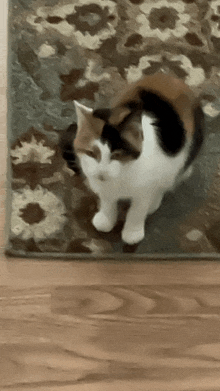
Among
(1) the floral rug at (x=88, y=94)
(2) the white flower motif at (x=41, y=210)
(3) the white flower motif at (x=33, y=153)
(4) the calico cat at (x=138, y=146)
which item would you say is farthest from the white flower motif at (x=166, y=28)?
(2) the white flower motif at (x=41, y=210)

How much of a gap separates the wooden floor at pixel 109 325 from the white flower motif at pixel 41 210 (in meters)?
0.06

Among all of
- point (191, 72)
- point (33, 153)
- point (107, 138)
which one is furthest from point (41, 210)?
point (191, 72)

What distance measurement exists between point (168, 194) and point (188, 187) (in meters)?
0.07

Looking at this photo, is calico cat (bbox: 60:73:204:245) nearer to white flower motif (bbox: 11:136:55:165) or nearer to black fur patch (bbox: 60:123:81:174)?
black fur patch (bbox: 60:123:81:174)

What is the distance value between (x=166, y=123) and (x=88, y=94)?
16.8 inches

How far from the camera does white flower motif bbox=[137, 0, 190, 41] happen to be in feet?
4.23

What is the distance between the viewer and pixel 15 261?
108 centimetres

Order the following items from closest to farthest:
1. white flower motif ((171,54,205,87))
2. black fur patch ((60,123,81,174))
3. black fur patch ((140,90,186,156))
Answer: black fur patch ((140,90,186,156)) < black fur patch ((60,123,81,174)) < white flower motif ((171,54,205,87))

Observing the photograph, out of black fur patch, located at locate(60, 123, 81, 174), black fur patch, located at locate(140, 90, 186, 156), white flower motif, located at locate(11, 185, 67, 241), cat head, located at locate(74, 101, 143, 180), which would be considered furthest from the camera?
white flower motif, located at locate(11, 185, 67, 241)

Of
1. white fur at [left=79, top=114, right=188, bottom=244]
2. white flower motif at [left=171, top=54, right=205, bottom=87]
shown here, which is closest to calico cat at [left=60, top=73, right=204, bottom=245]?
white fur at [left=79, top=114, right=188, bottom=244]

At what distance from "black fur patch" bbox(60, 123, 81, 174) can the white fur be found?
91 millimetres

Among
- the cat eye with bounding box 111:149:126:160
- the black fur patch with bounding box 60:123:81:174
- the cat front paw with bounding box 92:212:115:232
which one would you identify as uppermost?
the cat eye with bounding box 111:149:126:160

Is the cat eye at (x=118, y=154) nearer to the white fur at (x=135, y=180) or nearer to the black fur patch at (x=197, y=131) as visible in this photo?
the white fur at (x=135, y=180)

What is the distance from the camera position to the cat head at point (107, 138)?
69cm
